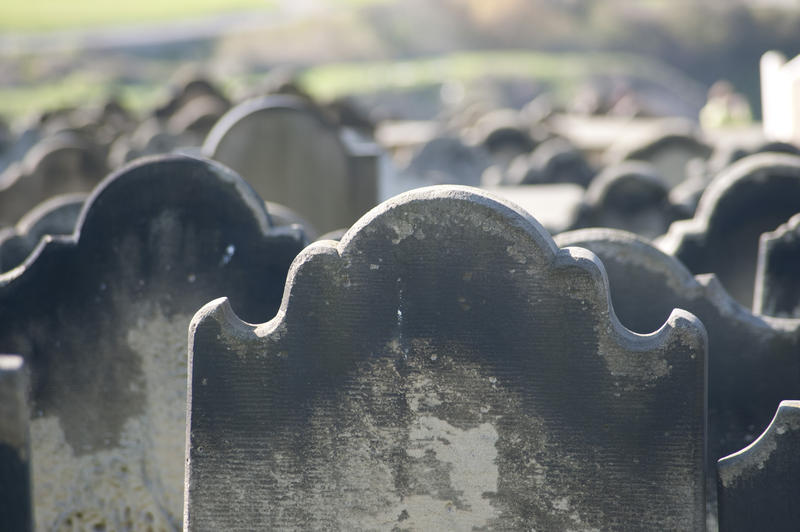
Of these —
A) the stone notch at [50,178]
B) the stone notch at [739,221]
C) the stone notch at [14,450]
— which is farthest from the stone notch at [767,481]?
the stone notch at [50,178]

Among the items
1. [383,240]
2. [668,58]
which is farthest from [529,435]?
[668,58]

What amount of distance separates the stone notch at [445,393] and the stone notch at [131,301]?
91cm

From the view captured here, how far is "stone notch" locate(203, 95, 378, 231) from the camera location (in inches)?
270

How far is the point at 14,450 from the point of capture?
2.53 m

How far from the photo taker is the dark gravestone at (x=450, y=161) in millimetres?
12406

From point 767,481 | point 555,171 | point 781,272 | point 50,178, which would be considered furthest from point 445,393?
point 555,171

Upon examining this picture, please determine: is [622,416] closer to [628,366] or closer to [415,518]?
[628,366]

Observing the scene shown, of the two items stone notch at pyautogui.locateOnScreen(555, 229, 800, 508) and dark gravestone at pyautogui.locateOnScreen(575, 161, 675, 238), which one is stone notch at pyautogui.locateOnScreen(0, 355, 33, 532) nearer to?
stone notch at pyautogui.locateOnScreen(555, 229, 800, 508)

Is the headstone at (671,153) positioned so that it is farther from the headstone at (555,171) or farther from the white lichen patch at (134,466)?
the white lichen patch at (134,466)

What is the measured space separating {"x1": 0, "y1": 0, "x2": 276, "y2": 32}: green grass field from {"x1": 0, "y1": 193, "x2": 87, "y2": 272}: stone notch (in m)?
57.2

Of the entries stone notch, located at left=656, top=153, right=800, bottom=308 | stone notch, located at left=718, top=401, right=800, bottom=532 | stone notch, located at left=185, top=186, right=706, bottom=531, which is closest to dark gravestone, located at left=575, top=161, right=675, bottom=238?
stone notch, located at left=656, top=153, right=800, bottom=308

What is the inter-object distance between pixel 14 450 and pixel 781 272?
3125mm

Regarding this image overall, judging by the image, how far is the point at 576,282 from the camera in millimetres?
2842

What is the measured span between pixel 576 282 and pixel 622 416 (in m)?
0.38
